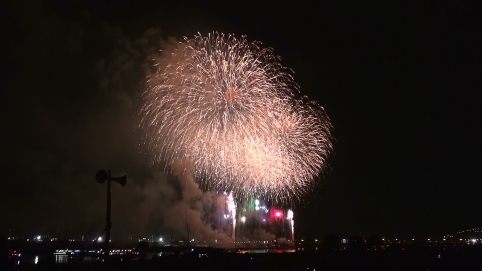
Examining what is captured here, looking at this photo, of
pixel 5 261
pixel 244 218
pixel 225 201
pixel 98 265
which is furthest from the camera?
pixel 244 218

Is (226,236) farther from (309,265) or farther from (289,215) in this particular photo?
(309,265)

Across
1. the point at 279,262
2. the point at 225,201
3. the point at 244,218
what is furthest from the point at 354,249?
the point at 244,218

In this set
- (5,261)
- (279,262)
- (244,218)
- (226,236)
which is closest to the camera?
(5,261)

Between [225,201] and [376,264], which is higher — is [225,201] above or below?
above

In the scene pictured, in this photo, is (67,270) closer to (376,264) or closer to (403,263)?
(376,264)

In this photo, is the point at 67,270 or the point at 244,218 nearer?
the point at 67,270

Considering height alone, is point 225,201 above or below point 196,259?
above

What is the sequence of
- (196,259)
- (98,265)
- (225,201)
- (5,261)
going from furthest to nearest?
(225,201) → (196,259) → (98,265) → (5,261)

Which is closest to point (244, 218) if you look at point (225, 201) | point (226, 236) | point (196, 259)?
point (226, 236)

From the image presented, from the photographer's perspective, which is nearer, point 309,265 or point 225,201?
point 309,265
